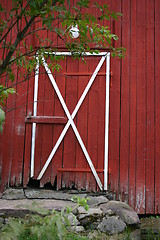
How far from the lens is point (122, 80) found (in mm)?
5535

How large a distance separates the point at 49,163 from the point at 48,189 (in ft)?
1.33

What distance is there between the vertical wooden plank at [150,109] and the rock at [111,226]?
0.86 metres

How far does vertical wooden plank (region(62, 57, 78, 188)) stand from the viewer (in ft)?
17.2

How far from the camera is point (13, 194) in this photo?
5109 mm

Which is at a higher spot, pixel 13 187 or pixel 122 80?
pixel 122 80

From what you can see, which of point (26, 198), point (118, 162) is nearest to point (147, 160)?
point (118, 162)

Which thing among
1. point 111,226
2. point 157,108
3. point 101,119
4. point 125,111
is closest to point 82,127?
point 101,119

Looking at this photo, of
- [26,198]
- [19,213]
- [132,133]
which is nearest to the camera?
[19,213]

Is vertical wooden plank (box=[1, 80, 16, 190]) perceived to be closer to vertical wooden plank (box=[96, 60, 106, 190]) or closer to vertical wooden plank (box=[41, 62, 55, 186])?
vertical wooden plank (box=[41, 62, 55, 186])

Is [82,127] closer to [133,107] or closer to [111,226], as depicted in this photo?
[133,107]

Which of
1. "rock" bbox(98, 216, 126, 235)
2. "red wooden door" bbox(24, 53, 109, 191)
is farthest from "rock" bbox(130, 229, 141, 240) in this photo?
"red wooden door" bbox(24, 53, 109, 191)

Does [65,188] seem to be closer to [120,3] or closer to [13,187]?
[13,187]

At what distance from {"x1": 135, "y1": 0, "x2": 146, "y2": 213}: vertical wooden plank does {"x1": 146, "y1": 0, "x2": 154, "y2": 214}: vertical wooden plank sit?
0.06 meters

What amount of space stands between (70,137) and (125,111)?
0.99 m
